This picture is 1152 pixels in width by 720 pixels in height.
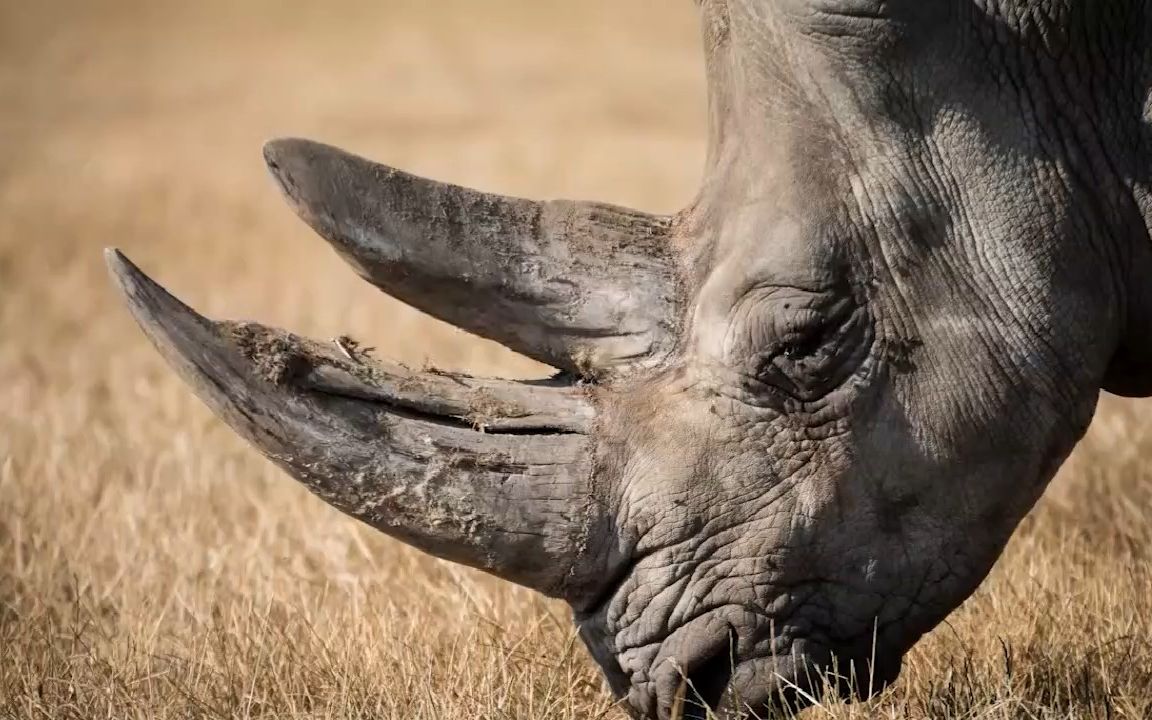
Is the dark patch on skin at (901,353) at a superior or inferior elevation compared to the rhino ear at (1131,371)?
superior

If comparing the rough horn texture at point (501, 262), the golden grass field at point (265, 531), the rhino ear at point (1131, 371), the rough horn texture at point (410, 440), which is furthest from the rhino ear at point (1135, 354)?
the rough horn texture at point (410, 440)

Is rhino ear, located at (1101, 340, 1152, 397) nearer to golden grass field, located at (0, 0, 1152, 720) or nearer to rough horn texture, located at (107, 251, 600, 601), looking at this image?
golden grass field, located at (0, 0, 1152, 720)

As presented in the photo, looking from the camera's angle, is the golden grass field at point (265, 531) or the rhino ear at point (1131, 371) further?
the golden grass field at point (265, 531)

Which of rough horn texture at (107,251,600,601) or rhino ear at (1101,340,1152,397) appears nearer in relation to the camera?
rough horn texture at (107,251,600,601)

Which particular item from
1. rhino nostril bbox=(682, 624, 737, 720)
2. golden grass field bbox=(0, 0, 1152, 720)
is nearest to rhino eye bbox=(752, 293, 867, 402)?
rhino nostril bbox=(682, 624, 737, 720)

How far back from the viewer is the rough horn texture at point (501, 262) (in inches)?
123

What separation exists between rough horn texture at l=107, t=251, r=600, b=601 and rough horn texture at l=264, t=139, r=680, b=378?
0.43ft

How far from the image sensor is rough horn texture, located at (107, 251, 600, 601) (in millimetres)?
2998

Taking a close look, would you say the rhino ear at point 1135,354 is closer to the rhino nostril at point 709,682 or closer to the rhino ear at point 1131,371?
the rhino ear at point 1131,371

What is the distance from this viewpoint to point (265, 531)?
5.20m

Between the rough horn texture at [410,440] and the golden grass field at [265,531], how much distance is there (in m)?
0.41

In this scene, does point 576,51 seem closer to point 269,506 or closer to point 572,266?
point 269,506

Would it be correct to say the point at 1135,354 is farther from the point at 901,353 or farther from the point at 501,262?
the point at 501,262

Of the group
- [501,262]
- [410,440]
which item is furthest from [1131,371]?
[410,440]
